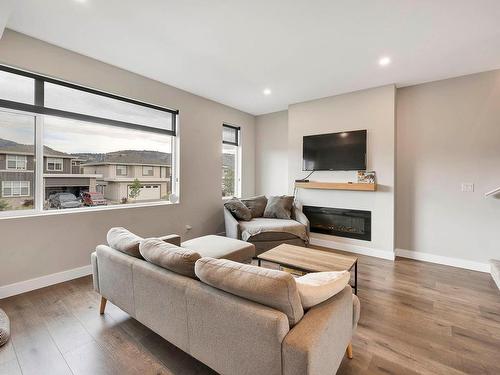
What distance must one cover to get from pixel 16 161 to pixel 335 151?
169 inches

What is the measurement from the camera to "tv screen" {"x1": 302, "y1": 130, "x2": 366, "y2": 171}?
3.97 m

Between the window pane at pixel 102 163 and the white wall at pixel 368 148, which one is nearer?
the window pane at pixel 102 163

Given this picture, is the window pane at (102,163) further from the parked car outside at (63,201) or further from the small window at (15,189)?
the small window at (15,189)

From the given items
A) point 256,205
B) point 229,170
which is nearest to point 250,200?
point 256,205

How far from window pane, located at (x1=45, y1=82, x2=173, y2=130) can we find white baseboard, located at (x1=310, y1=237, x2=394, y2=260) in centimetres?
332

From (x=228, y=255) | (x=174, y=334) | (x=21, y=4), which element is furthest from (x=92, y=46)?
(x=174, y=334)

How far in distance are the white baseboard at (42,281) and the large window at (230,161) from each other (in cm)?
272

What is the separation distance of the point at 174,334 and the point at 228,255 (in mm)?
1089

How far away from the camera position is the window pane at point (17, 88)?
249cm

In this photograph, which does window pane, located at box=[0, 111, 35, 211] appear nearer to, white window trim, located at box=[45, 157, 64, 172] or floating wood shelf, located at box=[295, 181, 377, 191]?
white window trim, located at box=[45, 157, 64, 172]

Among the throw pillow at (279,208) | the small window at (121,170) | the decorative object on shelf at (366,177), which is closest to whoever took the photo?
the small window at (121,170)

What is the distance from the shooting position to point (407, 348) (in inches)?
70.4

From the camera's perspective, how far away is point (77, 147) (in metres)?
3.07

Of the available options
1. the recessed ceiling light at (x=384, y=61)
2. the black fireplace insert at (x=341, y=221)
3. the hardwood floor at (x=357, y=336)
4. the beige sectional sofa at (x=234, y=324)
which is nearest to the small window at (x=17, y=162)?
the hardwood floor at (x=357, y=336)
